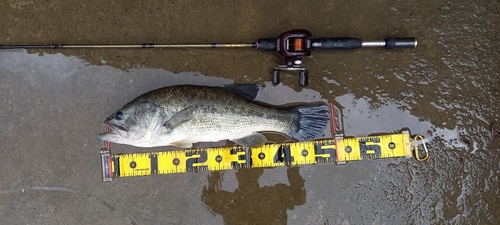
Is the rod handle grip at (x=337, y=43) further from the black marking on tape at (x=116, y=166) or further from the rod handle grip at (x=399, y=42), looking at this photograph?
the black marking on tape at (x=116, y=166)

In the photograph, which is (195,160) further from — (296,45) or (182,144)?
(296,45)

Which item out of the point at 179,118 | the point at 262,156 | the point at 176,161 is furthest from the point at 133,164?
the point at 262,156

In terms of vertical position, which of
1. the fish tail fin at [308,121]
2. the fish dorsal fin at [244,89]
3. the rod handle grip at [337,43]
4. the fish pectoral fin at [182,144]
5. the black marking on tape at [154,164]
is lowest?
the black marking on tape at [154,164]

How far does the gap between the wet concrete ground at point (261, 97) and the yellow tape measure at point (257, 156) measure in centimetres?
10

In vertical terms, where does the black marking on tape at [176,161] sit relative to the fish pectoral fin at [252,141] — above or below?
below

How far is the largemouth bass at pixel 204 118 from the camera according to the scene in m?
3.21

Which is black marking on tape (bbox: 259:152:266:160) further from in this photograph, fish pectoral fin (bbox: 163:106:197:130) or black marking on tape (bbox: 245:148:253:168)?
fish pectoral fin (bbox: 163:106:197:130)

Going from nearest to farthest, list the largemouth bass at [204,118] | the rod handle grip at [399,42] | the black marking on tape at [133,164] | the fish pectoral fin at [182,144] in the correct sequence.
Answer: the largemouth bass at [204,118] < the fish pectoral fin at [182,144] < the rod handle grip at [399,42] < the black marking on tape at [133,164]

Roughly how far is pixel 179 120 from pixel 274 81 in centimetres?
97

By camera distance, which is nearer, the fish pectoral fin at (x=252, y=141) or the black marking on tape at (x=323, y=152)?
Answer: the fish pectoral fin at (x=252, y=141)

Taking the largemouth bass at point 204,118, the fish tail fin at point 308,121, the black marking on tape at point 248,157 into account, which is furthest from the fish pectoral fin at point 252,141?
the fish tail fin at point 308,121

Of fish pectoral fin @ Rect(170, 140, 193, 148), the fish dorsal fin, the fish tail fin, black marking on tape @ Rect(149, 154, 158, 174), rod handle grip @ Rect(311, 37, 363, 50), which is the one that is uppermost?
rod handle grip @ Rect(311, 37, 363, 50)

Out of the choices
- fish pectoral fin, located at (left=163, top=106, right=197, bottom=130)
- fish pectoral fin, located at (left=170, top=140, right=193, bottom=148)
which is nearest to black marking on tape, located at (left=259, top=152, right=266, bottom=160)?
fish pectoral fin, located at (left=170, top=140, right=193, bottom=148)

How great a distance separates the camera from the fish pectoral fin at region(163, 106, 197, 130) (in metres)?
3.22
